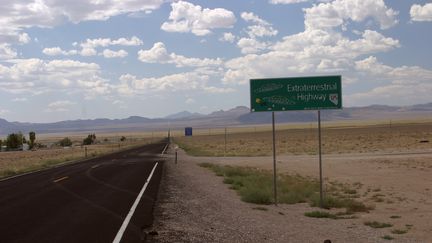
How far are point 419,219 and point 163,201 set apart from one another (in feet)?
24.0

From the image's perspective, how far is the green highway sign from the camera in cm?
1639

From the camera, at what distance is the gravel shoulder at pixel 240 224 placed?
11359 mm

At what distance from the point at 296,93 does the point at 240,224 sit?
510 cm

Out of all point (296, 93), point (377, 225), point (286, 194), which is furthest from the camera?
point (286, 194)

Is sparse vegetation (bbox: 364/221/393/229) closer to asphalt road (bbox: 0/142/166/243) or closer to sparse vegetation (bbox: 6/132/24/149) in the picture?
asphalt road (bbox: 0/142/166/243)

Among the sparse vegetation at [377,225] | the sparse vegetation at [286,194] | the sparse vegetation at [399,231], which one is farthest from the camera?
the sparse vegetation at [286,194]

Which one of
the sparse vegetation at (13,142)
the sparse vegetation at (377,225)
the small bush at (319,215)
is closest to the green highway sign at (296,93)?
the small bush at (319,215)

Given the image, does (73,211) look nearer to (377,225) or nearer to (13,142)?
(377,225)

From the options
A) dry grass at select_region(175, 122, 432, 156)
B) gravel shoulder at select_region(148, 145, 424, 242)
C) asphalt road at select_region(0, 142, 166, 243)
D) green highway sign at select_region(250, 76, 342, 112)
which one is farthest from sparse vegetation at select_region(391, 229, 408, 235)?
dry grass at select_region(175, 122, 432, 156)

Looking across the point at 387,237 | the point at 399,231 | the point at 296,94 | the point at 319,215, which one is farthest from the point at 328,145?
the point at 387,237

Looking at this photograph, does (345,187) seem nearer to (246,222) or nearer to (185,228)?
(246,222)

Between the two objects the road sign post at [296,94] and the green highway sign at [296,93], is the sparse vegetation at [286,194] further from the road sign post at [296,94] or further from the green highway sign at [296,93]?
the green highway sign at [296,93]

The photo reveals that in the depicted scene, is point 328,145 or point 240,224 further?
point 328,145

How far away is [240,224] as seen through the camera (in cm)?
1293
